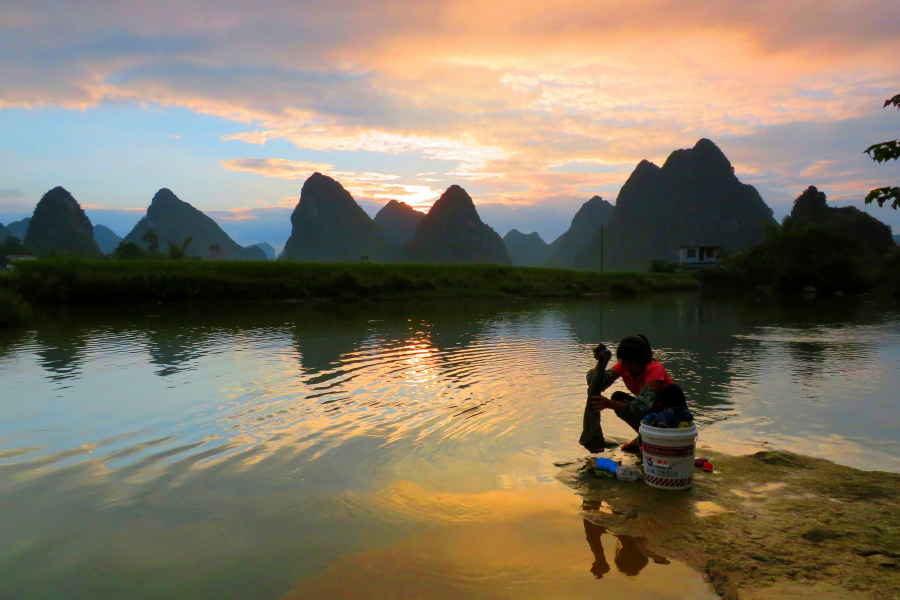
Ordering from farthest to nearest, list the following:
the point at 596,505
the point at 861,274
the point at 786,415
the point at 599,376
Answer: the point at 861,274
the point at 786,415
the point at 599,376
the point at 596,505

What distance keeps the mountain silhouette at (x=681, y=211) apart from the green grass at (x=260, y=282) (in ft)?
306

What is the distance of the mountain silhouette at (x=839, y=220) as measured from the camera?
63438mm

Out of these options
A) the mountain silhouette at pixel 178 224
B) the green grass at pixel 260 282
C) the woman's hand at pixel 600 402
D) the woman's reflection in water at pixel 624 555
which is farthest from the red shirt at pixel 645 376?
the mountain silhouette at pixel 178 224

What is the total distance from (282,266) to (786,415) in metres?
29.2

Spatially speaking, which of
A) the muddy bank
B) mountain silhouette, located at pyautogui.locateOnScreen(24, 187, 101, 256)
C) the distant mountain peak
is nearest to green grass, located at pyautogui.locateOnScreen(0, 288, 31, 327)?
the muddy bank

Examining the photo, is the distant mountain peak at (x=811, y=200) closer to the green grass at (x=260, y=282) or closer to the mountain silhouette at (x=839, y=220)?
the mountain silhouette at (x=839, y=220)

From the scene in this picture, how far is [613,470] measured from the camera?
4.57 m

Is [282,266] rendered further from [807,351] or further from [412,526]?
[412,526]

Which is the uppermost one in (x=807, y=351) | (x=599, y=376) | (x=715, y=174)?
(x=715, y=174)

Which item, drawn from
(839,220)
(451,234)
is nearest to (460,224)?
(451,234)

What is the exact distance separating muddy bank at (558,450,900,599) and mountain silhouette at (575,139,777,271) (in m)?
124

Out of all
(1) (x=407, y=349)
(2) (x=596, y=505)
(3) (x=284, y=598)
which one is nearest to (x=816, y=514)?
(2) (x=596, y=505)

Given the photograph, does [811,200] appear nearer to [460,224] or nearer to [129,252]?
[129,252]

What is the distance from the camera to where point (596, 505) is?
4090mm
